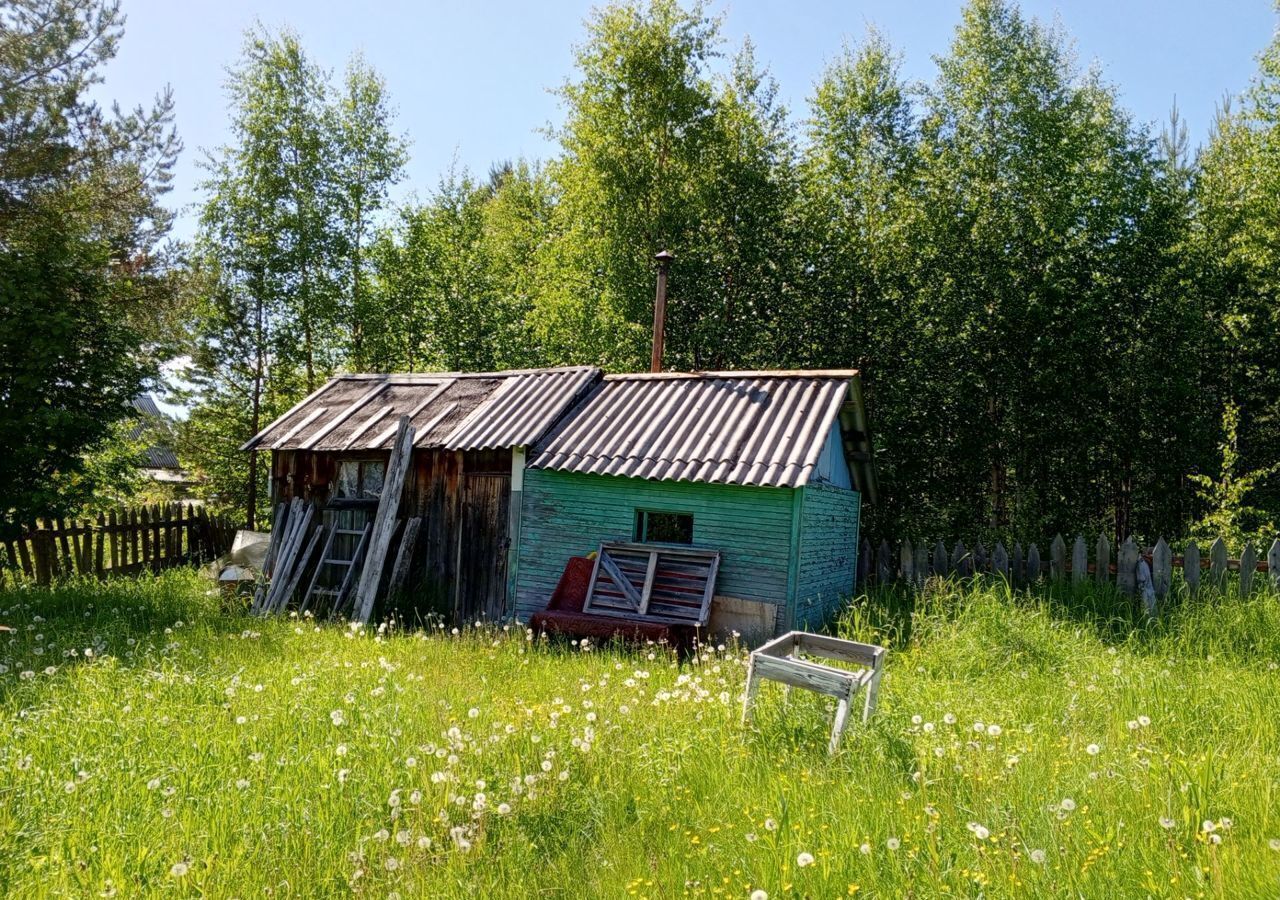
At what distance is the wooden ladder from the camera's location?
11.6 m

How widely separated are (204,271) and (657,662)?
613 inches

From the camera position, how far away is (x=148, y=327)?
17.1 m

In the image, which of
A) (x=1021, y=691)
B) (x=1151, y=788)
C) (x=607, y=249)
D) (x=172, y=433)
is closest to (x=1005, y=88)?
(x=607, y=249)

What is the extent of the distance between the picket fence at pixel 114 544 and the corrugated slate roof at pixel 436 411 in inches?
143

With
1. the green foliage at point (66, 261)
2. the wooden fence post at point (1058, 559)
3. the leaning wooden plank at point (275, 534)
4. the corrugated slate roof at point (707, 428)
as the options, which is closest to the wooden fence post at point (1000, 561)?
the wooden fence post at point (1058, 559)

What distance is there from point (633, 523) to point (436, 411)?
4.12m

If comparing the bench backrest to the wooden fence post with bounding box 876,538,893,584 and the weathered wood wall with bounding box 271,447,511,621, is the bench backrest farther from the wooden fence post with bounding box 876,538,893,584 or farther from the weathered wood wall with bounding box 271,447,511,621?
the wooden fence post with bounding box 876,538,893,584

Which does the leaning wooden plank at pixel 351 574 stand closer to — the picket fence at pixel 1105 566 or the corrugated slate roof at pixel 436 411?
the corrugated slate roof at pixel 436 411

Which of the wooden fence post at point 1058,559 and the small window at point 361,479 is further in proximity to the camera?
the small window at point 361,479

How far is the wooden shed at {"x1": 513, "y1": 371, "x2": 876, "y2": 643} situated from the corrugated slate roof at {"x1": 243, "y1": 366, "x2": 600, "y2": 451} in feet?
1.82

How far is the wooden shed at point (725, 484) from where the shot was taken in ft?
31.4

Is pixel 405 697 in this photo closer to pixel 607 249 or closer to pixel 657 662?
pixel 657 662

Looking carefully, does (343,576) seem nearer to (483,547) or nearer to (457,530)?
(457,530)

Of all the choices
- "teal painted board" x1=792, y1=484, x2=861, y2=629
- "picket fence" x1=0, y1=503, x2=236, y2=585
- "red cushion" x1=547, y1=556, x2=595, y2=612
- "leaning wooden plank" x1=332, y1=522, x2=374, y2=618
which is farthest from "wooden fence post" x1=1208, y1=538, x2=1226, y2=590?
"picket fence" x1=0, y1=503, x2=236, y2=585
